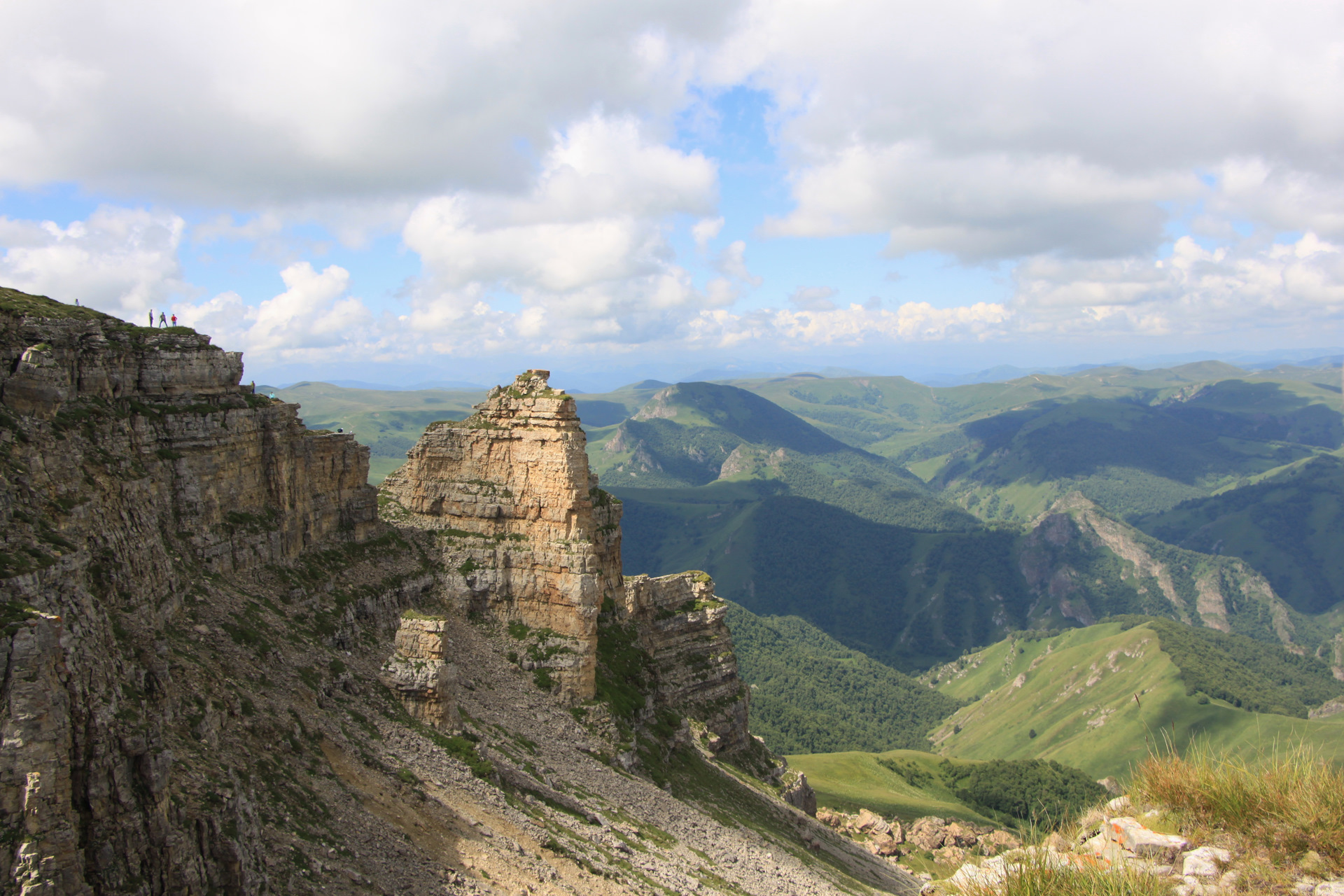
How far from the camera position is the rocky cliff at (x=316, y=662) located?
20391mm

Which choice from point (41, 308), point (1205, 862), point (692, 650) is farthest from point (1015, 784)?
point (41, 308)

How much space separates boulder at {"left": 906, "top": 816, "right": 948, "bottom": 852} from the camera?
3883 inches

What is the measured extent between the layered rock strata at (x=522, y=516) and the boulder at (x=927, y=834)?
67.6m

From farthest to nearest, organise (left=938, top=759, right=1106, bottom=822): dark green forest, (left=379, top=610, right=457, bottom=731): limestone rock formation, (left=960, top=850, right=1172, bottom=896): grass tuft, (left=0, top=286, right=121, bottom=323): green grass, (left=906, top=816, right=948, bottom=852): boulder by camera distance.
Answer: (left=938, top=759, right=1106, bottom=822): dark green forest < (left=906, top=816, right=948, bottom=852): boulder < (left=379, top=610, right=457, bottom=731): limestone rock formation < (left=0, top=286, right=121, bottom=323): green grass < (left=960, top=850, right=1172, bottom=896): grass tuft

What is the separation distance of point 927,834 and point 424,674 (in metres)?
84.3

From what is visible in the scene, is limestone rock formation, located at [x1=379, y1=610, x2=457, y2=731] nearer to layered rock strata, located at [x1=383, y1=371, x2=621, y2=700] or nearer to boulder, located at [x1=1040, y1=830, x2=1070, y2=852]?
layered rock strata, located at [x1=383, y1=371, x2=621, y2=700]

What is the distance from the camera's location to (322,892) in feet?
80.0

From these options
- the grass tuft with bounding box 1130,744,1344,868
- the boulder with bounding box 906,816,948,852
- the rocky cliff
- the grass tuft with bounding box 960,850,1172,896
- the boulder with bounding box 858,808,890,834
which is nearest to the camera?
the grass tuft with bounding box 960,850,1172,896

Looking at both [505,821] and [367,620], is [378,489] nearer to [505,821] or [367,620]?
[367,620]

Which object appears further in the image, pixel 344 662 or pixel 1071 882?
pixel 344 662

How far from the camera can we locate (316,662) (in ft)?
128

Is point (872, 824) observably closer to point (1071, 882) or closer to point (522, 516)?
point (522, 516)

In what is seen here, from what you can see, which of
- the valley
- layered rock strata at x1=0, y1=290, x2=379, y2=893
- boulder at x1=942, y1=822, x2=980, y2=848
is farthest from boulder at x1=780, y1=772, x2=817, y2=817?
layered rock strata at x1=0, y1=290, x2=379, y2=893

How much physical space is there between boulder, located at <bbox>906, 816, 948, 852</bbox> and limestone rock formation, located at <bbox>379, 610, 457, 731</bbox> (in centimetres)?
7951
